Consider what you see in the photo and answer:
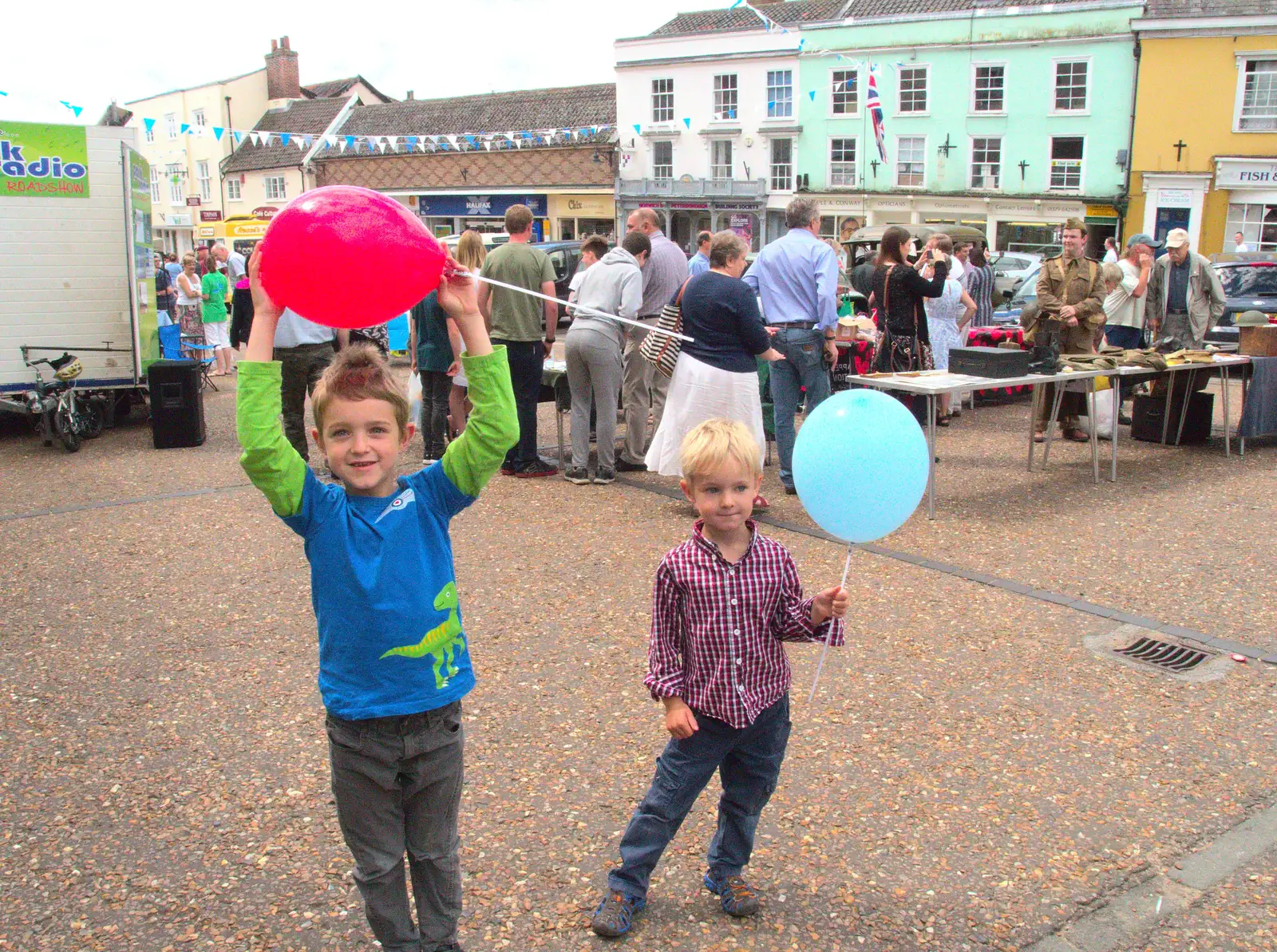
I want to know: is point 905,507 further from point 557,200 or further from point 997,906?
point 557,200

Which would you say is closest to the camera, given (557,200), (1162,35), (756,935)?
(756,935)

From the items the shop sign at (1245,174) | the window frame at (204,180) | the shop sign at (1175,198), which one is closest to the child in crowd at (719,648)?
the shop sign at (1245,174)

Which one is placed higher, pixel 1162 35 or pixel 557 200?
pixel 1162 35

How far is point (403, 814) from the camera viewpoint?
2443 millimetres

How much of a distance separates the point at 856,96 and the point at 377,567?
130ft

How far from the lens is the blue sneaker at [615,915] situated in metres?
2.71

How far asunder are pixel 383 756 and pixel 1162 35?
122 feet

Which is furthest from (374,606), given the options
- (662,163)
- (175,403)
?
(662,163)

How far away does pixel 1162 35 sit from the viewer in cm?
3228

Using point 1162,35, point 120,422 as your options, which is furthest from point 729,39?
point 120,422

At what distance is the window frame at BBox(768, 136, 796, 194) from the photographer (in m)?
40.2

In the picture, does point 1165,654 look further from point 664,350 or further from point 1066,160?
point 1066,160

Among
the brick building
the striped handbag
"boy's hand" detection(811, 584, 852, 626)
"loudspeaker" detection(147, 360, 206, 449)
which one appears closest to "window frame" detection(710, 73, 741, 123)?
the brick building

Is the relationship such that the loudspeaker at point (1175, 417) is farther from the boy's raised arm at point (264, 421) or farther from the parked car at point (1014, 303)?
the boy's raised arm at point (264, 421)
